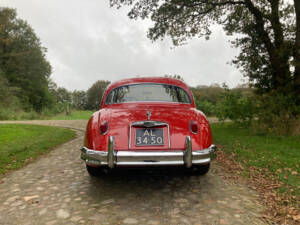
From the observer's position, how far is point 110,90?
445cm

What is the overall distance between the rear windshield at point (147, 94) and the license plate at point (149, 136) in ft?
3.33

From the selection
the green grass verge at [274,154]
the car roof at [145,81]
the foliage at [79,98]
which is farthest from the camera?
the foliage at [79,98]

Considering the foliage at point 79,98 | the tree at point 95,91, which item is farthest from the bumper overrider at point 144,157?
the foliage at point 79,98

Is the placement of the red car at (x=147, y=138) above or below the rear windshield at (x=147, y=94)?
below

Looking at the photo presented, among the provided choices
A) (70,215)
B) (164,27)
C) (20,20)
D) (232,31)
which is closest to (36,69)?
(20,20)

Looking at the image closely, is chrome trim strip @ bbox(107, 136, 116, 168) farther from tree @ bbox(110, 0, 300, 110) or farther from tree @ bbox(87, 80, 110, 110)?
tree @ bbox(87, 80, 110, 110)

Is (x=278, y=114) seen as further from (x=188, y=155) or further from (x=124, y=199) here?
(x=124, y=199)

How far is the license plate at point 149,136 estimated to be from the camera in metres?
3.14

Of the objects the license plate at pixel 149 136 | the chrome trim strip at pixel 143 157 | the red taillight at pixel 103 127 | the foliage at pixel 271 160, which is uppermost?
the red taillight at pixel 103 127

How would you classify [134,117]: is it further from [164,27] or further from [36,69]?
[36,69]

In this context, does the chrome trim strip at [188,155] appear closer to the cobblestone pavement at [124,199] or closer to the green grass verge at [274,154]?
the cobblestone pavement at [124,199]

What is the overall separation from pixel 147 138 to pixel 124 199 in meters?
0.97

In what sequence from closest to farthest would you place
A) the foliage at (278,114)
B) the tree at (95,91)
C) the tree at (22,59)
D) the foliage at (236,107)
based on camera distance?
1. the foliage at (278,114)
2. the foliage at (236,107)
3. the tree at (22,59)
4. the tree at (95,91)

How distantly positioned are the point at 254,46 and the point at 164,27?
4.22 m
